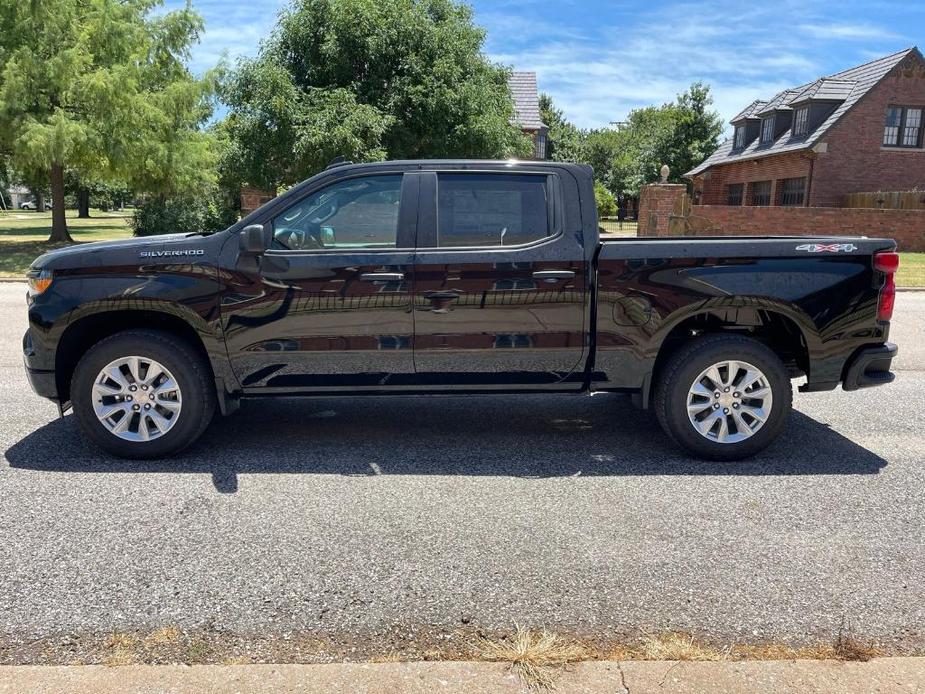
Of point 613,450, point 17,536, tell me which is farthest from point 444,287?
point 17,536

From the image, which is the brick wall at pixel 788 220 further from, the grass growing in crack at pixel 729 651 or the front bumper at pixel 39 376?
the grass growing in crack at pixel 729 651

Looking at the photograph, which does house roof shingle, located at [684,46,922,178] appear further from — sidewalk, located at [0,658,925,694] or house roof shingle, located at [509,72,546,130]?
sidewalk, located at [0,658,925,694]

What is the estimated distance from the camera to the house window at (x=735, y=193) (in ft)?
123

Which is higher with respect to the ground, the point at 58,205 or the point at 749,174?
the point at 749,174

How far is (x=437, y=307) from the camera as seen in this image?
15.9ft

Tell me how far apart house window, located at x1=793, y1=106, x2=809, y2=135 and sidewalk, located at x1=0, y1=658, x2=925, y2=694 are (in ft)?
109

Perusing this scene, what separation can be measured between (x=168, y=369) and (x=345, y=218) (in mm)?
1494

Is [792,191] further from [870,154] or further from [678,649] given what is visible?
[678,649]

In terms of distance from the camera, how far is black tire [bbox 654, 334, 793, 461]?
193 inches

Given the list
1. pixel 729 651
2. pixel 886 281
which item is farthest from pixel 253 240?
pixel 886 281

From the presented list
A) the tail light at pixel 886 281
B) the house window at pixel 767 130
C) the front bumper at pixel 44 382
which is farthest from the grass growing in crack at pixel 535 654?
the house window at pixel 767 130

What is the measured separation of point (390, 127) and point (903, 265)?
14.4 metres

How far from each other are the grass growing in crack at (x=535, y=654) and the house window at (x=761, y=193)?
3488cm

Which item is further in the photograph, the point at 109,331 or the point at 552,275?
the point at 109,331
